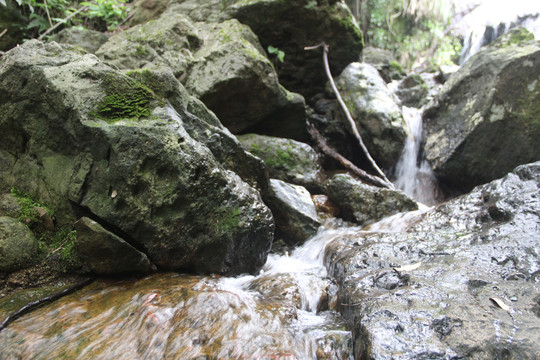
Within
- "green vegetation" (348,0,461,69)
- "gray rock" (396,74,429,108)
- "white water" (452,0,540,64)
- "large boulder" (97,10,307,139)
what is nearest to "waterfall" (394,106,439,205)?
"gray rock" (396,74,429,108)

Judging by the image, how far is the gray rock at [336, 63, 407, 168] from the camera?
671cm

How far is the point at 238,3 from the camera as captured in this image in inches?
251

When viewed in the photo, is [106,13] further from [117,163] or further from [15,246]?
[15,246]

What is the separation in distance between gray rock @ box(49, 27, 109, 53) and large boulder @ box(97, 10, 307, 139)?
472 millimetres

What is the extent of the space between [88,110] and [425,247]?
10.8ft

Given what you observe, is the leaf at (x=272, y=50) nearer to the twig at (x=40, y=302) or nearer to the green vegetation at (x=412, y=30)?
the twig at (x=40, y=302)

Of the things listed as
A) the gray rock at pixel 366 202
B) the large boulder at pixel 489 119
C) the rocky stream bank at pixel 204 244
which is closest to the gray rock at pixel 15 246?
the rocky stream bank at pixel 204 244

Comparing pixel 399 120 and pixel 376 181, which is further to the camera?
pixel 399 120

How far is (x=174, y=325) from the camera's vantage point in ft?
6.93

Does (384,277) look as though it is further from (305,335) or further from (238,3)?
(238,3)

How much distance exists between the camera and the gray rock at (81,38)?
18.8 feet

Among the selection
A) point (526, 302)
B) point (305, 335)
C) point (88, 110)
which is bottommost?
point (305, 335)

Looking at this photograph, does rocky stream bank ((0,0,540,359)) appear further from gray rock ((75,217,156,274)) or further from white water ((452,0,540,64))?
white water ((452,0,540,64))

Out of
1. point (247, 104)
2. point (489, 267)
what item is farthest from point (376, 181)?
point (489, 267)
